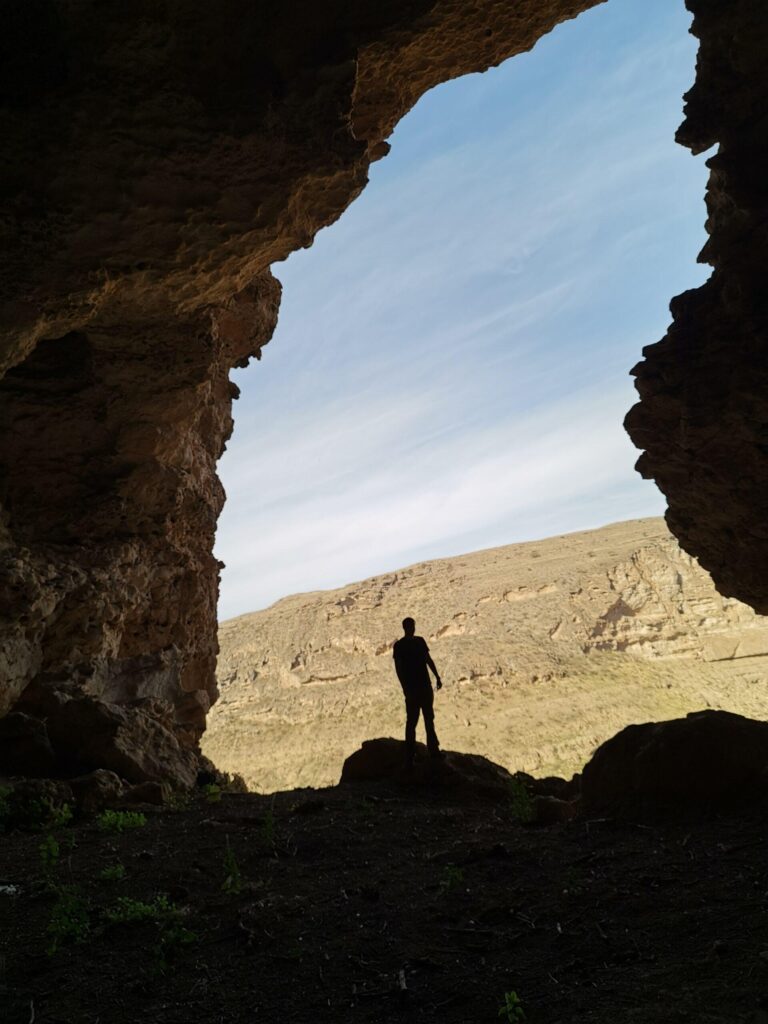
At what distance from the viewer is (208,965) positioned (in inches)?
140

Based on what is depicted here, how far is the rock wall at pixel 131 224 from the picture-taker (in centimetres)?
618

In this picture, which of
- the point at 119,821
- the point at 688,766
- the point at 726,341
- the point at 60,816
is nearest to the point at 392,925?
the point at 688,766

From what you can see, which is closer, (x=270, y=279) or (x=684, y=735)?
(x=684, y=735)

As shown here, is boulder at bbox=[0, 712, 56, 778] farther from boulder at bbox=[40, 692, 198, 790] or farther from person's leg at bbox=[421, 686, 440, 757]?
person's leg at bbox=[421, 686, 440, 757]

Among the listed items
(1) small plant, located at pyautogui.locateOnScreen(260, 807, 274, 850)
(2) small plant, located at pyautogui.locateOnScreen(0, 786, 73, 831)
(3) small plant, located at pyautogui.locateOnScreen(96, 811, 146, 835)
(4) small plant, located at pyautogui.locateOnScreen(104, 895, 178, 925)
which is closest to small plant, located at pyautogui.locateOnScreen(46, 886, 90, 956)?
(4) small plant, located at pyautogui.locateOnScreen(104, 895, 178, 925)

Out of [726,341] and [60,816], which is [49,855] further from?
[726,341]

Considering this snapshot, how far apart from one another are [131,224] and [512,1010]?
22.6 feet

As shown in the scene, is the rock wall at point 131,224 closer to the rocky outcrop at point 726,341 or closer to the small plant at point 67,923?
the rocky outcrop at point 726,341

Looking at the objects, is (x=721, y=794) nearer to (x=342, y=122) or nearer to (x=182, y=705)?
(x=342, y=122)

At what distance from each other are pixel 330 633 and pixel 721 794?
140 feet

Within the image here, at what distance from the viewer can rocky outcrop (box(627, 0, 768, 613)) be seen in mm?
8555

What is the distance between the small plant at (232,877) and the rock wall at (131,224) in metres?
4.13

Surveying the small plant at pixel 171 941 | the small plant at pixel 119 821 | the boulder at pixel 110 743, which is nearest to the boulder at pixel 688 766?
the small plant at pixel 171 941

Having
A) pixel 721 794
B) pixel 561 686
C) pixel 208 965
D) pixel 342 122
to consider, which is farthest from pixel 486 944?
pixel 561 686
